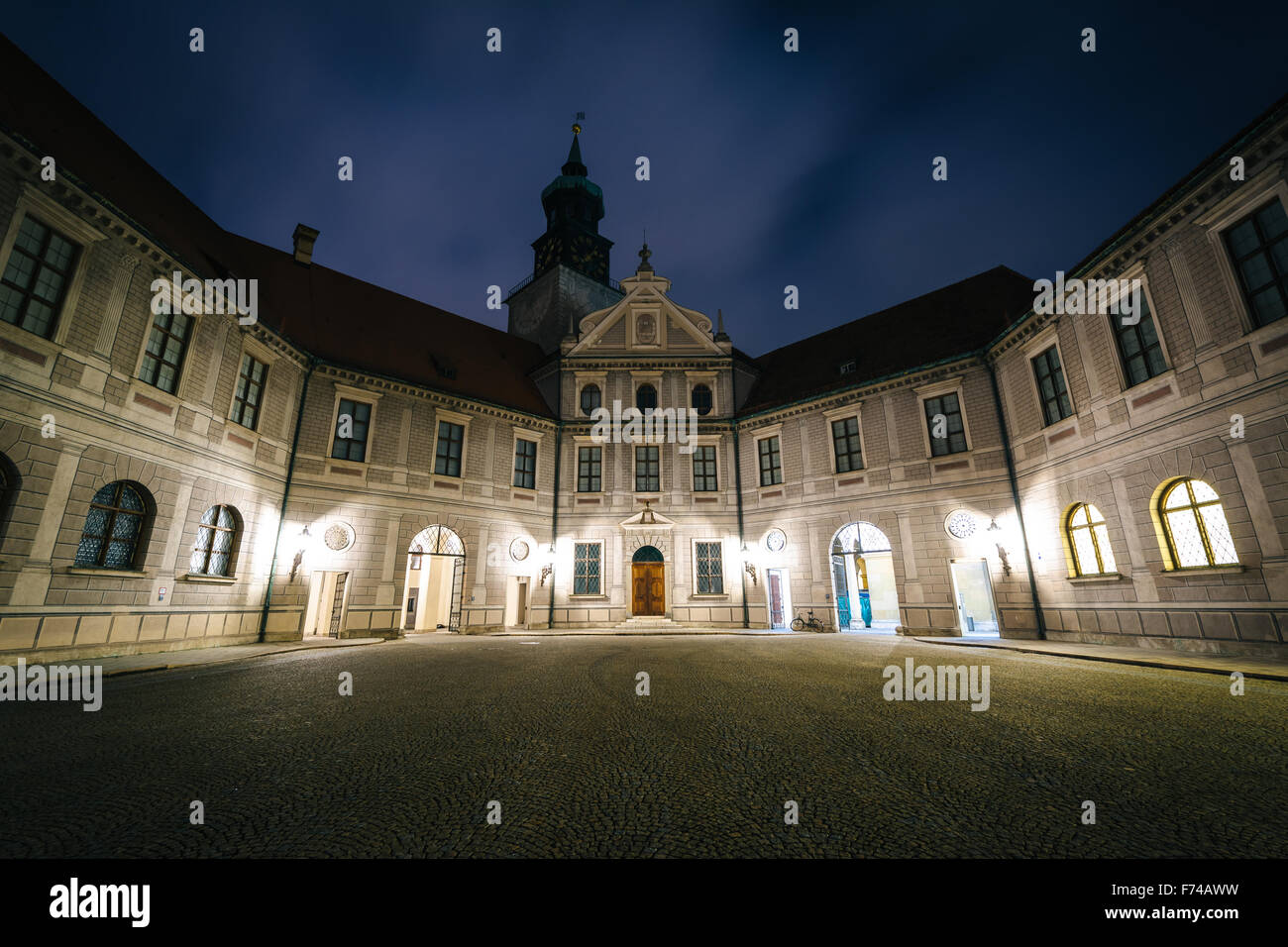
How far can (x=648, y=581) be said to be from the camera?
2164 cm

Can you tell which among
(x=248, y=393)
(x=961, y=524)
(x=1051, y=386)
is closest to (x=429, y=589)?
(x=248, y=393)

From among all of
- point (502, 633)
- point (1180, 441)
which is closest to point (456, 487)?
point (502, 633)

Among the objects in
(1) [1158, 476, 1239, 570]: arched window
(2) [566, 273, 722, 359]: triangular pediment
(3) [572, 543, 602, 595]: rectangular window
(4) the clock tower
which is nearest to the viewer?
(1) [1158, 476, 1239, 570]: arched window

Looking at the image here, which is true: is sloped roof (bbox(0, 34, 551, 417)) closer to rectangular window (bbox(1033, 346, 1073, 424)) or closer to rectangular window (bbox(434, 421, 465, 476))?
rectangular window (bbox(434, 421, 465, 476))

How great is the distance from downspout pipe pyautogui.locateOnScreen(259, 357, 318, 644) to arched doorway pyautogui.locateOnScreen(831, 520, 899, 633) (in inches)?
760

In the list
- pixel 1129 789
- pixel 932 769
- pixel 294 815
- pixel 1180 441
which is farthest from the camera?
pixel 1180 441

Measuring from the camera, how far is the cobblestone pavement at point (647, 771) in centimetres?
262

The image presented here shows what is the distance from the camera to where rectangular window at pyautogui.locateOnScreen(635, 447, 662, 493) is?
22.5m

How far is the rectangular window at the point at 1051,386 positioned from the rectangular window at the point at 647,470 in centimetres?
1365

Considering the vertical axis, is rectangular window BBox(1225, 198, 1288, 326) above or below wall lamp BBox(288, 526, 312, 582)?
above

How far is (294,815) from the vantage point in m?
2.94

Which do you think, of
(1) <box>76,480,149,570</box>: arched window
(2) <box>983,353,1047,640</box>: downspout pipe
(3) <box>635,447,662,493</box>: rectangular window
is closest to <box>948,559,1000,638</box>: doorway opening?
(2) <box>983,353,1047,640</box>: downspout pipe
